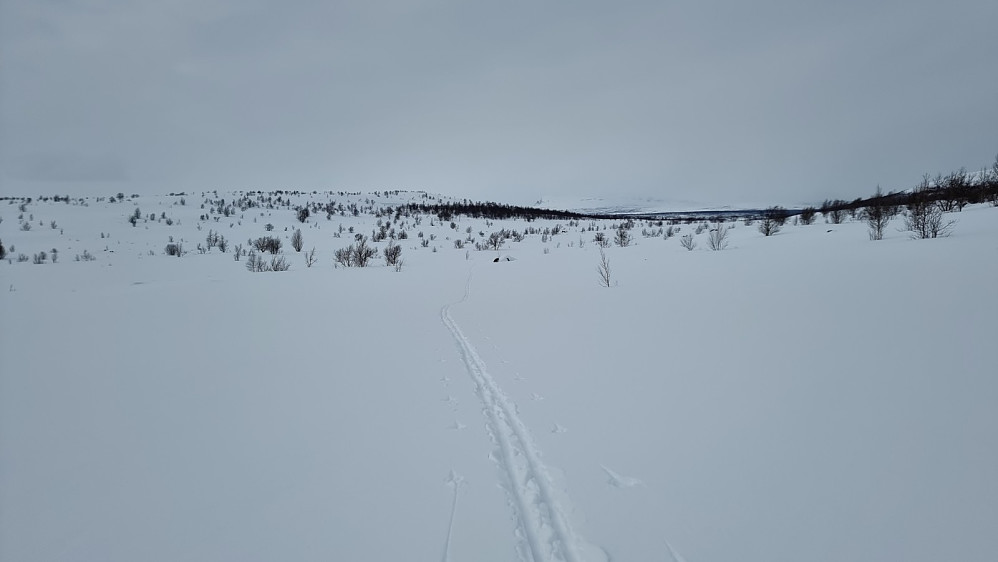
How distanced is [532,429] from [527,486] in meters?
0.63

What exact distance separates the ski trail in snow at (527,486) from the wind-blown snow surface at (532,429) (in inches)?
0.6

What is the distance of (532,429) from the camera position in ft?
9.58

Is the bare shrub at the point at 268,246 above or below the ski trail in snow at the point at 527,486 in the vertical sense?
above

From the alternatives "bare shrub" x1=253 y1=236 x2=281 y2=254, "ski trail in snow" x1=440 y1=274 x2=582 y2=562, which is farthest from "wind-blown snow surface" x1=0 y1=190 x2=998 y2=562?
"bare shrub" x1=253 y1=236 x2=281 y2=254

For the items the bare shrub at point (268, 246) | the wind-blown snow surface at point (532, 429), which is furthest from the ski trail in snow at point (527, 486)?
the bare shrub at point (268, 246)

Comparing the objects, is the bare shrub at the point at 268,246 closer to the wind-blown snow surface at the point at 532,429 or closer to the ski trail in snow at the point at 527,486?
the wind-blown snow surface at the point at 532,429

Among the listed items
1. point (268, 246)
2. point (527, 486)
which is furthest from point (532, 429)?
point (268, 246)

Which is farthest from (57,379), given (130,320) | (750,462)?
(750,462)

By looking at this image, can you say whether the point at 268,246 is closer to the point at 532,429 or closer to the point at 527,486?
the point at 532,429

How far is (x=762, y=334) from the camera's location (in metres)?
4.06

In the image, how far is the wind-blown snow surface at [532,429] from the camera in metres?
1.81

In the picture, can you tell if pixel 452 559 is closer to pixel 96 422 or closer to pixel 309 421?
pixel 309 421

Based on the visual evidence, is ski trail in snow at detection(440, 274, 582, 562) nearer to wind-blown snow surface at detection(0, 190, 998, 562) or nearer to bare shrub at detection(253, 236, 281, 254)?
wind-blown snow surface at detection(0, 190, 998, 562)

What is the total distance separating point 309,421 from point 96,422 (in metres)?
1.46
